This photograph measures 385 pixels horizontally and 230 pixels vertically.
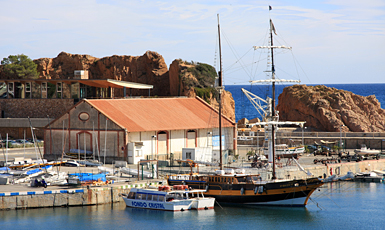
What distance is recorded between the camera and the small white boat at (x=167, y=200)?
41938 millimetres

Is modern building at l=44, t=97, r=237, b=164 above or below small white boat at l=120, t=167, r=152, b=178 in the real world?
above

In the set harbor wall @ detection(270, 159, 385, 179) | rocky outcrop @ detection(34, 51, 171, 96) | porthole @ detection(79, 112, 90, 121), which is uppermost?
rocky outcrop @ detection(34, 51, 171, 96)

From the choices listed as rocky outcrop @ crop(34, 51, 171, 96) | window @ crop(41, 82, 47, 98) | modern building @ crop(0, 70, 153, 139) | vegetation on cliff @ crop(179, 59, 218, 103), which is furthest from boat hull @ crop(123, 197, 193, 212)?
rocky outcrop @ crop(34, 51, 171, 96)

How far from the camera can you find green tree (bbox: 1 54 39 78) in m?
111

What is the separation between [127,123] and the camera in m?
57.8

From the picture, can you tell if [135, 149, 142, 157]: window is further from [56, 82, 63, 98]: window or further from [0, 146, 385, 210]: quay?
[56, 82, 63, 98]: window

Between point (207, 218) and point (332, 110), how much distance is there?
50.3m

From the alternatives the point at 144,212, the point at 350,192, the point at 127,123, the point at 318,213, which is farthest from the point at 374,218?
the point at 127,123

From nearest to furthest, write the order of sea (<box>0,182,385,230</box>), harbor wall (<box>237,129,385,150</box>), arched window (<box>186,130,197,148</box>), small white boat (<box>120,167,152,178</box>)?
sea (<box>0,182,385,230</box>), small white boat (<box>120,167,152,178</box>), arched window (<box>186,130,197,148</box>), harbor wall (<box>237,129,385,150</box>)

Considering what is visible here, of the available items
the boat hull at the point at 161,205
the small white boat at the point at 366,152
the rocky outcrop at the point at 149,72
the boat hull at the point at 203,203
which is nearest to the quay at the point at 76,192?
the boat hull at the point at 161,205

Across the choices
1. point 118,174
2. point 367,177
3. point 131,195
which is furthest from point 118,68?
point 131,195

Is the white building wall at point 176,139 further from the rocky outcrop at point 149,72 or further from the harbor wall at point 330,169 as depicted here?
the rocky outcrop at point 149,72

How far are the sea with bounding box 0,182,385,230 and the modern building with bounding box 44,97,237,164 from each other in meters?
13.2

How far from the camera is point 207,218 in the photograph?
4012 centimetres
